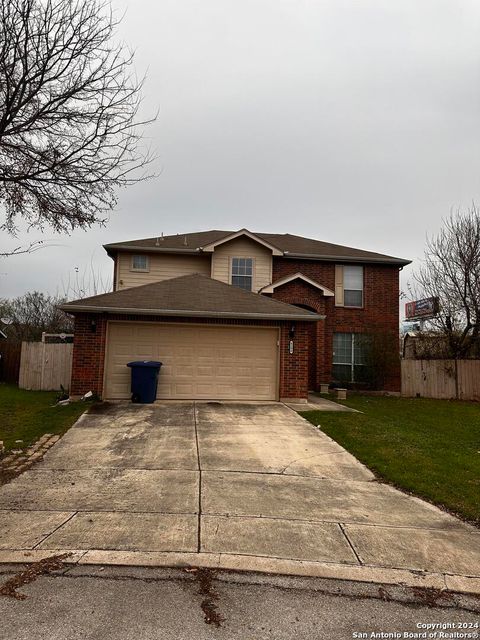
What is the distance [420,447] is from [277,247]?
12.1 m

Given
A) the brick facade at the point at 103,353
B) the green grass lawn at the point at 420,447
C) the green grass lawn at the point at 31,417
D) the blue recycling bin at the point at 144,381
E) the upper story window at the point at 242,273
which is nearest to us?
the green grass lawn at the point at 420,447

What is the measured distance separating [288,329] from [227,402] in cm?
275

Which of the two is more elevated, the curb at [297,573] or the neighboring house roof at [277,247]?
the neighboring house roof at [277,247]

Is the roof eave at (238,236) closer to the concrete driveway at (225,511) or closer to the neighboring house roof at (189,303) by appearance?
the neighboring house roof at (189,303)

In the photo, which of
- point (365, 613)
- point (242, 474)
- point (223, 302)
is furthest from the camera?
point (223, 302)

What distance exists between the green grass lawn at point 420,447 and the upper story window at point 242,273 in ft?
22.1

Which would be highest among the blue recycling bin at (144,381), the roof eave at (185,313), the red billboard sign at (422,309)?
the red billboard sign at (422,309)

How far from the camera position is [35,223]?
25.7ft

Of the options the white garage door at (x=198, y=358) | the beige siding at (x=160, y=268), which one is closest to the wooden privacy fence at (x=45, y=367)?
the beige siding at (x=160, y=268)

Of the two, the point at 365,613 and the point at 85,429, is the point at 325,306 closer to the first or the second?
the point at 85,429

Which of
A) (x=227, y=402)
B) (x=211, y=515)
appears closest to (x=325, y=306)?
(x=227, y=402)

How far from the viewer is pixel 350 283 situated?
63.0 ft

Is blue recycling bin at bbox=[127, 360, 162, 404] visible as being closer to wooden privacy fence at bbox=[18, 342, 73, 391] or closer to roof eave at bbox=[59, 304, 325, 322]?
roof eave at bbox=[59, 304, 325, 322]

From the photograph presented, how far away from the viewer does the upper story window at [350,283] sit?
19062mm
